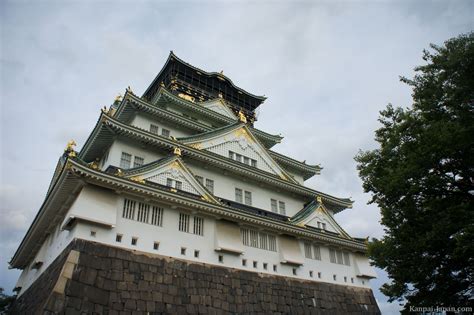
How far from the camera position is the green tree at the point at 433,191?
42.9ft

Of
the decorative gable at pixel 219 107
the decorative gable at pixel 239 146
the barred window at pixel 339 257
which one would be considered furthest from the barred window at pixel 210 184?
the barred window at pixel 339 257

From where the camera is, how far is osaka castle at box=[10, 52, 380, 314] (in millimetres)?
14812

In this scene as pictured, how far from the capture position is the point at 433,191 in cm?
1408

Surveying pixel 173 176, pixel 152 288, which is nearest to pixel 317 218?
pixel 173 176

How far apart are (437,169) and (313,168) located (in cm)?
1635

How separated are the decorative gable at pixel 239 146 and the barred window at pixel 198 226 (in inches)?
213

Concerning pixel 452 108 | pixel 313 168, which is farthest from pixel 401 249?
pixel 313 168

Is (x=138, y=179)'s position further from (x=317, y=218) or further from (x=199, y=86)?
(x=199, y=86)

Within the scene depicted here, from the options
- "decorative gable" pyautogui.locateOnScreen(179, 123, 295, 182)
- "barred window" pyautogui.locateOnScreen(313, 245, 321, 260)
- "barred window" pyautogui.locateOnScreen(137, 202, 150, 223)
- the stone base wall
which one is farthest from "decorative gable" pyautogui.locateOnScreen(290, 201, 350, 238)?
"barred window" pyautogui.locateOnScreen(137, 202, 150, 223)

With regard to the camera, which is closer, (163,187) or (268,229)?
(163,187)

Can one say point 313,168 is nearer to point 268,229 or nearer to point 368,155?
point 268,229

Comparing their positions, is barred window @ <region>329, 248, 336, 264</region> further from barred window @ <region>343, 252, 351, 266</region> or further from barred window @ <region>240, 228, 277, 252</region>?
barred window @ <region>240, 228, 277, 252</region>

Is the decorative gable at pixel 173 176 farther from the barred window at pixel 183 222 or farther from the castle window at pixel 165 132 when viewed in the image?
the castle window at pixel 165 132

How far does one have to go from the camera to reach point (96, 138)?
20.2m
